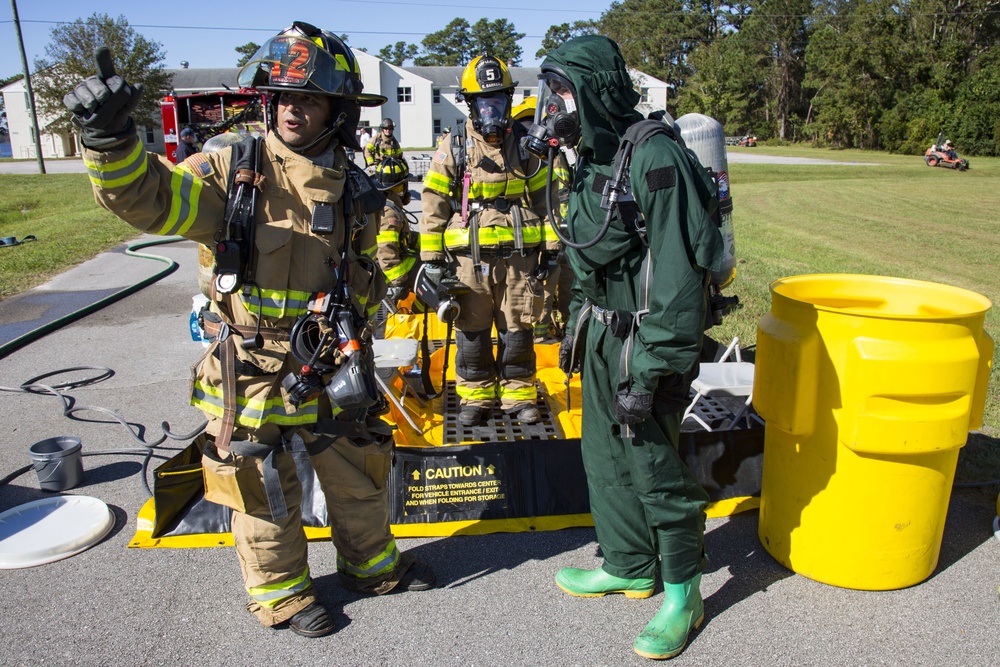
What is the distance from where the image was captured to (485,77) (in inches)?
184

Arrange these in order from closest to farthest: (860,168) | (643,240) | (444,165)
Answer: (643,240)
(444,165)
(860,168)

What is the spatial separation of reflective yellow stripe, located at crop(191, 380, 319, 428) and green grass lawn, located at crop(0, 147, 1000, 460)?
4.40 metres

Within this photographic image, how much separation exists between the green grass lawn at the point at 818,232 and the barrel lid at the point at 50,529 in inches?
211

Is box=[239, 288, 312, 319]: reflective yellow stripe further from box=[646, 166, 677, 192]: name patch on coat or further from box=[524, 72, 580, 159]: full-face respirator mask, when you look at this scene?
box=[646, 166, 677, 192]: name patch on coat

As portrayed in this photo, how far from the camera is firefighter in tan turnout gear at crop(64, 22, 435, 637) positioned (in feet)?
8.74

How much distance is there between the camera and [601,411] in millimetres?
3004

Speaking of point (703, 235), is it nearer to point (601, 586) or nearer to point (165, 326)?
point (601, 586)

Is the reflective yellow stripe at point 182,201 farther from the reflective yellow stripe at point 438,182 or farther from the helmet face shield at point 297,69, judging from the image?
the reflective yellow stripe at point 438,182

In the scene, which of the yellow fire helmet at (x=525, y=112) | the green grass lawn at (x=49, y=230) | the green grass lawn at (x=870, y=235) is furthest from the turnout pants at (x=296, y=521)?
the green grass lawn at (x=49, y=230)

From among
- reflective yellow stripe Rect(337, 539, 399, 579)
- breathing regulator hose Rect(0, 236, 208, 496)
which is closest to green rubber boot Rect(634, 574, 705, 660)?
reflective yellow stripe Rect(337, 539, 399, 579)

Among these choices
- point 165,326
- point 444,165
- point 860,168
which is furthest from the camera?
point 860,168

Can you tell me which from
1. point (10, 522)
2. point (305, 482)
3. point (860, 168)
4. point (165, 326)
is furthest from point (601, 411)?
point (860, 168)

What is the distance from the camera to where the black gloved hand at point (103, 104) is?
6.70ft

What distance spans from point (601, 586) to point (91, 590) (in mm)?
2280
